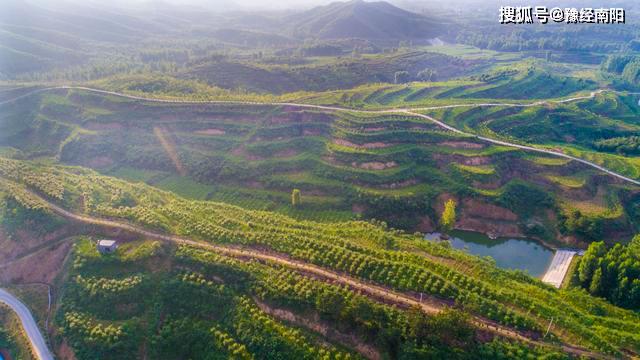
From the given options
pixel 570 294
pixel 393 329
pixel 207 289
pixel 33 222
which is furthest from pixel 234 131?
pixel 570 294

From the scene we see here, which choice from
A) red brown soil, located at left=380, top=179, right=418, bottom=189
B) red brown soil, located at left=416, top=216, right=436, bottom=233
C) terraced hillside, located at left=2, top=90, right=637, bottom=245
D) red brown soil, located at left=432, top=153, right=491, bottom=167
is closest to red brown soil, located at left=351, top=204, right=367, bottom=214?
terraced hillside, located at left=2, top=90, right=637, bottom=245

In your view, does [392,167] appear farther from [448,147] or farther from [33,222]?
[33,222]

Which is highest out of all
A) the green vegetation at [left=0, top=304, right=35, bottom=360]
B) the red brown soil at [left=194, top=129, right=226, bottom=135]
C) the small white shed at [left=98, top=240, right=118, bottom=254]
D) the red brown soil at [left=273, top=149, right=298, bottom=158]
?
the red brown soil at [left=194, top=129, right=226, bottom=135]

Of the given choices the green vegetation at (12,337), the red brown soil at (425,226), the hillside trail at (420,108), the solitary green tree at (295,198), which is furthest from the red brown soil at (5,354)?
the hillside trail at (420,108)

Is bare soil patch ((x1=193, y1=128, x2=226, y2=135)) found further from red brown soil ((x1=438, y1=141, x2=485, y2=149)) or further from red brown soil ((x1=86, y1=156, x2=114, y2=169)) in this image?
red brown soil ((x1=438, y1=141, x2=485, y2=149))

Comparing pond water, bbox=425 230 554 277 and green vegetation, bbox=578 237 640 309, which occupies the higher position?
green vegetation, bbox=578 237 640 309

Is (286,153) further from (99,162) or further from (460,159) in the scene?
(99,162)

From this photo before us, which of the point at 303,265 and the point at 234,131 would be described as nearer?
the point at 303,265
